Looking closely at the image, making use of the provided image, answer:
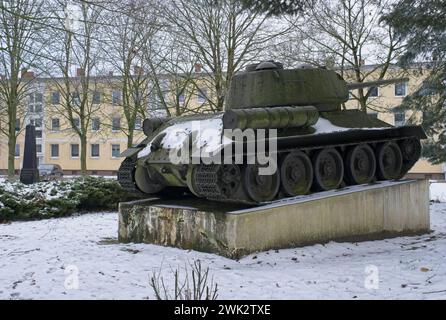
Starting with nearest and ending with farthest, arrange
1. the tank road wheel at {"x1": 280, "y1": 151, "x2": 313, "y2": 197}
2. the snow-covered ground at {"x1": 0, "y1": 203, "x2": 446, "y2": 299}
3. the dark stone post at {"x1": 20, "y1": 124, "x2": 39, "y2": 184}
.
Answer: the snow-covered ground at {"x1": 0, "y1": 203, "x2": 446, "y2": 299}
the tank road wheel at {"x1": 280, "y1": 151, "x2": 313, "y2": 197}
the dark stone post at {"x1": 20, "y1": 124, "x2": 39, "y2": 184}

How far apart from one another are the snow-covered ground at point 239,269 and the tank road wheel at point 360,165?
1235mm

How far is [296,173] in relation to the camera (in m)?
8.88

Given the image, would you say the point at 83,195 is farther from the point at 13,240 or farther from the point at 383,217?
the point at 383,217

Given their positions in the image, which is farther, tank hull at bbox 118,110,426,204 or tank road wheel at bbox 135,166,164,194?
tank road wheel at bbox 135,166,164,194

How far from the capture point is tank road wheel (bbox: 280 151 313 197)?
862 centimetres

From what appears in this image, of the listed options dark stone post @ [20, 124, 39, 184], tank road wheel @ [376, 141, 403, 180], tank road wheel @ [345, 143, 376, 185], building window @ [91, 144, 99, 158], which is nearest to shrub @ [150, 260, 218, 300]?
tank road wheel @ [345, 143, 376, 185]

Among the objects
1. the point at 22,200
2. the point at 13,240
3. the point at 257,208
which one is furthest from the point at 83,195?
the point at 257,208

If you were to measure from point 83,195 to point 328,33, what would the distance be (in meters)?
11.8

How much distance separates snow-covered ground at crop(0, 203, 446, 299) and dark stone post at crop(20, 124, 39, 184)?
29.1 ft

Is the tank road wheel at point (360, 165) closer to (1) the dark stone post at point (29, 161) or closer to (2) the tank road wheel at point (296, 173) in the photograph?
(2) the tank road wheel at point (296, 173)

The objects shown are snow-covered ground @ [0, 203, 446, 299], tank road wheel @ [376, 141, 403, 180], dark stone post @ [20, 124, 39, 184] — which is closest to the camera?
snow-covered ground @ [0, 203, 446, 299]

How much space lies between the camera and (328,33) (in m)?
20.6
